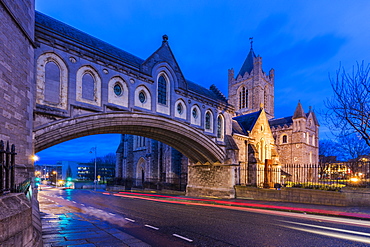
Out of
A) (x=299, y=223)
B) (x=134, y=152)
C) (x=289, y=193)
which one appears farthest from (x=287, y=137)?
(x=299, y=223)

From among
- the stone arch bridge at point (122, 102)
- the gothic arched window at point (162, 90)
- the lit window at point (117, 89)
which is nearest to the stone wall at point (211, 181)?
the stone arch bridge at point (122, 102)

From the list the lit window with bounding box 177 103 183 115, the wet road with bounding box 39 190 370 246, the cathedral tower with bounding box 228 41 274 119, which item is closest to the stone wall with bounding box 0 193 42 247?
the wet road with bounding box 39 190 370 246

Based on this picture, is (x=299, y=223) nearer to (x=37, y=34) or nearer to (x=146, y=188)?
(x=37, y=34)

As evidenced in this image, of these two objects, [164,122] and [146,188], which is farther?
[146,188]

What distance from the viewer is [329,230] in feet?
26.3

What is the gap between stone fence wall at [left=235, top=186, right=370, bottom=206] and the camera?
13422 millimetres

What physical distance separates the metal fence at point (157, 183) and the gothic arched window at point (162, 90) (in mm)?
12321

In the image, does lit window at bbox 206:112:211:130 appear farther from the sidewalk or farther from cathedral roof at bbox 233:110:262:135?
the sidewalk

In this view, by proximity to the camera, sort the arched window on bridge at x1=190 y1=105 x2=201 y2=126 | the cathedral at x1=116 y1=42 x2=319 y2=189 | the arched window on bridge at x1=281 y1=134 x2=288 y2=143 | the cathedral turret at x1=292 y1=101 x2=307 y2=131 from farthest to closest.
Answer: the arched window on bridge at x1=281 y1=134 x2=288 y2=143 → the cathedral turret at x1=292 y1=101 x2=307 y2=131 → the cathedral at x1=116 y1=42 x2=319 y2=189 → the arched window on bridge at x1=190 y1=105 x2=201 y2=126

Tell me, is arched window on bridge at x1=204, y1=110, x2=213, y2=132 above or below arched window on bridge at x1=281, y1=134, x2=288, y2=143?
above

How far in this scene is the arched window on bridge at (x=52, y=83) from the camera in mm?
11513

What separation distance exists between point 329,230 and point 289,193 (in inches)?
344

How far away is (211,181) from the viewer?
72.6 ft

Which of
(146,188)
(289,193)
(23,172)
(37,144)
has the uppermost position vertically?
(37,144)
